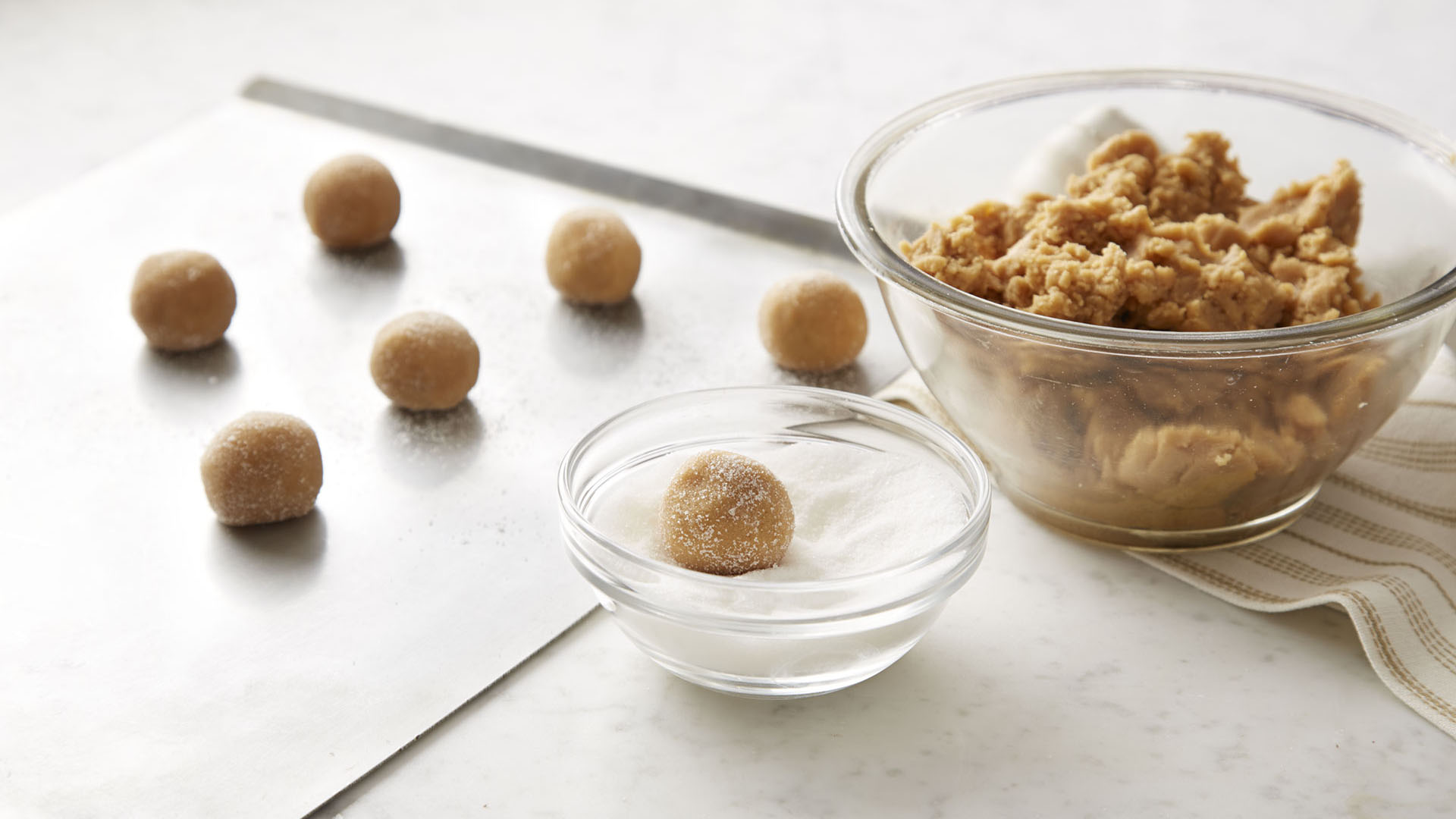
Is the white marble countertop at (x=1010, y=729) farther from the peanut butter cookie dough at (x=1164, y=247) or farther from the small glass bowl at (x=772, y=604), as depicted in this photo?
the peanut butter cookie dough at (x=1164, y=247)

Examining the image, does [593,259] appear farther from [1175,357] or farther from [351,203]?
[1175,357]

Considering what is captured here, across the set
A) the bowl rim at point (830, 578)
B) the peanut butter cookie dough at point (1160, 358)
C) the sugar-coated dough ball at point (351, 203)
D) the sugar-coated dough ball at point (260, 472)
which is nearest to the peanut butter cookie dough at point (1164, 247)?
the peanut butter cookie dough at point (1160, 358)

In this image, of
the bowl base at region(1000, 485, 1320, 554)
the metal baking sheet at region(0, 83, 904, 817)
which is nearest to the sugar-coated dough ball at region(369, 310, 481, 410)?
the metal baking sheet at region(0, 83, 904, 817)

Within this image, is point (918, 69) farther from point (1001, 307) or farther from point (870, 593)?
point (870, 593)

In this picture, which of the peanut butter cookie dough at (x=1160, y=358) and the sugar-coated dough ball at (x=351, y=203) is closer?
the peanut butter cookie dough at (x=1160, y=358)

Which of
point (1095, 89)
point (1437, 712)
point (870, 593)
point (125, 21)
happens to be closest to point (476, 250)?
point (1095, 89)

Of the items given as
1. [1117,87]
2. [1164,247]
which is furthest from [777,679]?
[1117,87]
